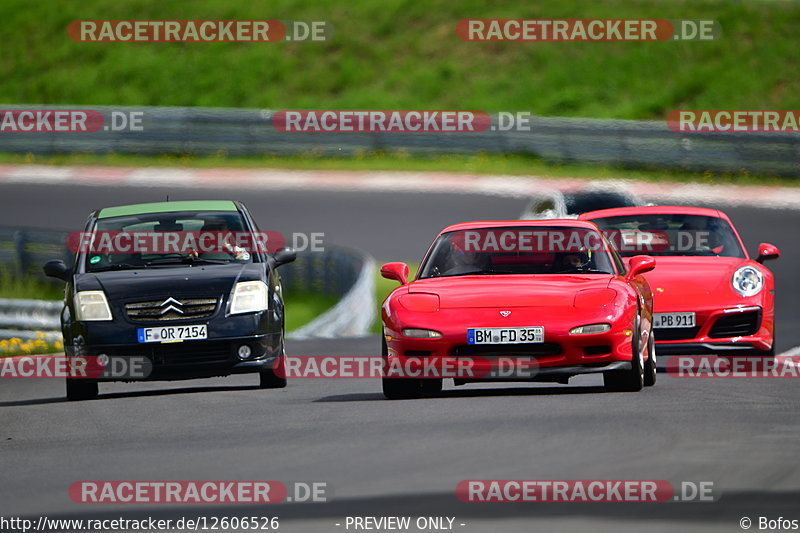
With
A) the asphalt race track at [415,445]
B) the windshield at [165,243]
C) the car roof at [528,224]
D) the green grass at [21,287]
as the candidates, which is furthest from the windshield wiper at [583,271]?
the green grass at [21,287]

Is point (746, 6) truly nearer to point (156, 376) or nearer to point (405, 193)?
point (405, 193)

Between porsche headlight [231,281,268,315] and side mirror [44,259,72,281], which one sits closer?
porsche headlight [231,281,268,315]

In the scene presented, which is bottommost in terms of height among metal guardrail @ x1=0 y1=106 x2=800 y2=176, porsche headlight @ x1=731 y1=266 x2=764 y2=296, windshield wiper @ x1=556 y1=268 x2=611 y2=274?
porsche headlight @ x1=731 y1=266 x2=764 y2=296

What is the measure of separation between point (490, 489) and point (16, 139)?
2754 cm

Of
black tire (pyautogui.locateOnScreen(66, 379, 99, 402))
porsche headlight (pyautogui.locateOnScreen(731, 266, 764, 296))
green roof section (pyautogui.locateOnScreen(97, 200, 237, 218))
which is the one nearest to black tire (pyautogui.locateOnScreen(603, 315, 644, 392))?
porsche headlight (pyautogui.locateOnScreen(731, 266, 764, 296))

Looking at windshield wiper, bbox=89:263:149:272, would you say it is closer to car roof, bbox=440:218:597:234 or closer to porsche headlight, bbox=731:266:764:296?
car roof, bbox=440:218:597:234

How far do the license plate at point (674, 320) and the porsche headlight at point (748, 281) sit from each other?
0.50 m

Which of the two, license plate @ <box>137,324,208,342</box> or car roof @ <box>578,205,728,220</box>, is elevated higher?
car roof @ <box>578,205,728,220</box>

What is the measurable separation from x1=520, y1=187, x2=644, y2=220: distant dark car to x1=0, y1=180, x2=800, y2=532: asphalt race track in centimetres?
693

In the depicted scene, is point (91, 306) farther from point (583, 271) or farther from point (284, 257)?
point (583, 271)

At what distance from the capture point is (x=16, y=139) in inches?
1309

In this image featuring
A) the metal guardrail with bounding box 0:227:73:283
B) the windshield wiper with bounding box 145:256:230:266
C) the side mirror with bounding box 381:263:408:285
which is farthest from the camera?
the metal guardrail with bounding box 0:227:73:283

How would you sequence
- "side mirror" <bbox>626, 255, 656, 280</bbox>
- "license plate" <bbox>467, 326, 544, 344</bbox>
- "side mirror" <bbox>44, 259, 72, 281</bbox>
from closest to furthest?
"license plate" <bbox>467, 326, 544, 344</bbox>
"side mirror" <bbox>626, 255, 656, 280</bbox>
"side mirror" <bbox>44, 259, 72, 281</bbox>

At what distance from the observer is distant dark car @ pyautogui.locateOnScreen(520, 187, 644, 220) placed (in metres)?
19.8
